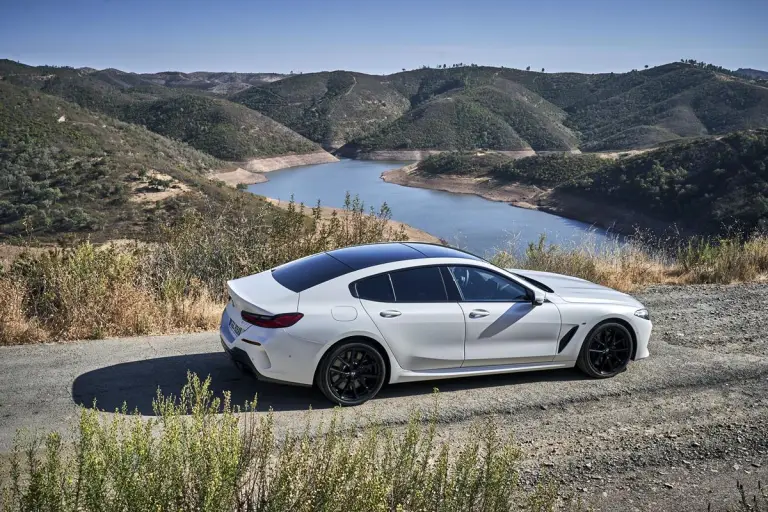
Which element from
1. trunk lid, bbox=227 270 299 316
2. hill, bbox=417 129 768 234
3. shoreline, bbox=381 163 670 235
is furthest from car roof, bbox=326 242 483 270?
shoreline, bbox=381 163 670 235

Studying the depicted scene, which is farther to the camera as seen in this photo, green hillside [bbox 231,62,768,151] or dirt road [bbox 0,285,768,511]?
green hillside [bbox 231,62,768,151]

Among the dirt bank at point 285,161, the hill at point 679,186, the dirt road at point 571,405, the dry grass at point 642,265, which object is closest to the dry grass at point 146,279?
the dirt road at point 571,405

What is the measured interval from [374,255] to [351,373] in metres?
1.21

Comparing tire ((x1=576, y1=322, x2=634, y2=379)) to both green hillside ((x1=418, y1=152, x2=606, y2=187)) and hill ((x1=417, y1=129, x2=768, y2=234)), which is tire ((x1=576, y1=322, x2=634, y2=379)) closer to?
hill ((x1=417, y1=129, x2=768, y2=234))

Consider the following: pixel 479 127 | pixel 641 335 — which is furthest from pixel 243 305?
pixel 479 127

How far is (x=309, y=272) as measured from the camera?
6422mm

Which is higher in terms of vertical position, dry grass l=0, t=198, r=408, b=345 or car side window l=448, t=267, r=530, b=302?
car side window l=448, t=267, r=530, b=302

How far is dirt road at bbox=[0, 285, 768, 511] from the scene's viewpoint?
5.12 meters

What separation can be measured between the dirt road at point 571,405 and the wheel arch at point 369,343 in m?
0.27

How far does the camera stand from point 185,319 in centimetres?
843

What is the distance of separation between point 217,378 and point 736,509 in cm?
441

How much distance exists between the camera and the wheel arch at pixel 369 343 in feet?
19.3

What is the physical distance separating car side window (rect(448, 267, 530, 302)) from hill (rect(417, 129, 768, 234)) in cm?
3182

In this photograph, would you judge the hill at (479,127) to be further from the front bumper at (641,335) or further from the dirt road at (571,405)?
the dirt road at (571,405)
